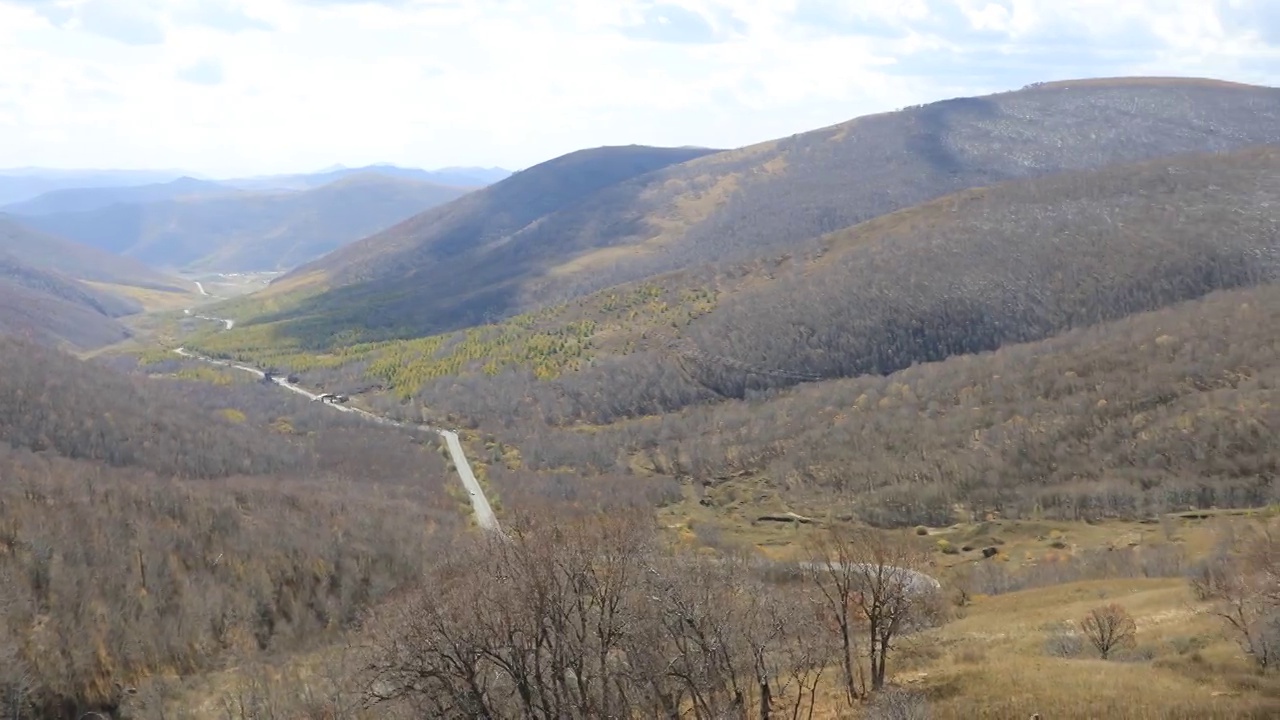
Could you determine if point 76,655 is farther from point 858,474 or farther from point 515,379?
point 515,379

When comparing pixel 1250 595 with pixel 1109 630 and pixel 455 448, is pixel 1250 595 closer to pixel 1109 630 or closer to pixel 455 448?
pixel 1109 630

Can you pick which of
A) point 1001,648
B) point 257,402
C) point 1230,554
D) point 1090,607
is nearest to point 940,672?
point 1001,648

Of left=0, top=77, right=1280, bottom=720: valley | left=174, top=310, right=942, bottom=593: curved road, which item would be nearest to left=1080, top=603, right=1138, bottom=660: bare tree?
left=0, top=77, right=1280, bottom=720: valley

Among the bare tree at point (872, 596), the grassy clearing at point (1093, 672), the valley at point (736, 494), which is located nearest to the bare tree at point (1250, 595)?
the valley at point (736, 494)

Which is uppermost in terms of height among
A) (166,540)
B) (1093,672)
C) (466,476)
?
(166,540)

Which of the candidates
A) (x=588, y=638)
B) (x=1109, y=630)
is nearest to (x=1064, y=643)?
(x=1109, y=630)

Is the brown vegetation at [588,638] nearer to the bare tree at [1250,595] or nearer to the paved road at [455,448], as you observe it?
the bare tree at [1250,595]

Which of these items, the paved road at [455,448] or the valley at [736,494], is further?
the paved road at [455,448]

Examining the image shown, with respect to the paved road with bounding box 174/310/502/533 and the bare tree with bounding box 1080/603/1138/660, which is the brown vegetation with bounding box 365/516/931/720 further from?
the paved road with bounding box 174/310/502/533
